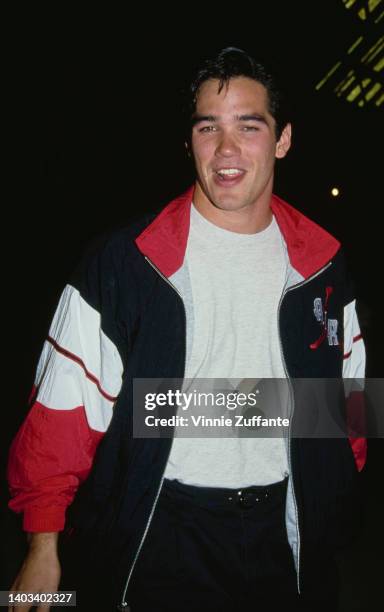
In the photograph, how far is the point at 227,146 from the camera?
1712 mm

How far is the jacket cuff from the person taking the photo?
4.47 ft

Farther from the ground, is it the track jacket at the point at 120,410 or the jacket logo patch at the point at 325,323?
the jacket logo patch at the point at 325,323

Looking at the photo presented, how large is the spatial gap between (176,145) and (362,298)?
14.9ft

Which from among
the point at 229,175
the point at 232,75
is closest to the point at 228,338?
the point at 229,175

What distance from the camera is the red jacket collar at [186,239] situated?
5.13 ft

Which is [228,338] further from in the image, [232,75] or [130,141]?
[130,141]

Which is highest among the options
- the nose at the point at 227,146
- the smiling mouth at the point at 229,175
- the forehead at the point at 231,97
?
the forehead at the point at 231,97

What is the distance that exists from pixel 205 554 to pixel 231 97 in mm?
1555

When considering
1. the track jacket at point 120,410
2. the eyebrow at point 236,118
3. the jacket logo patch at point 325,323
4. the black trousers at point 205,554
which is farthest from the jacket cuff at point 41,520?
the eyebrow at point 236,118

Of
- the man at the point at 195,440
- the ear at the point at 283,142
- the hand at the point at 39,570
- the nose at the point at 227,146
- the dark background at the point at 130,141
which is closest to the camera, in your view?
the hand at the point at 39,570

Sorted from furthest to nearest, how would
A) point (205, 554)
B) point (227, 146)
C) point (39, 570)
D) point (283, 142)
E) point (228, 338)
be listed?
point (283, 142), point (227, 146), point (228, 338), point (205, 554), point (39, 570)

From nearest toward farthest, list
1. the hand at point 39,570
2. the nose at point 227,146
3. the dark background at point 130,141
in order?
1. the hand at point 39,570
2. the nose at point 227,146
3. the dark background at point 130,141

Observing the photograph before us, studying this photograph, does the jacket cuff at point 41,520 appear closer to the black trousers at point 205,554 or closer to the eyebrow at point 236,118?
the black trousers at point 205,554

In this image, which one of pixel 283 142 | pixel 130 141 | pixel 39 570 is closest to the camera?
pixel 39 570
